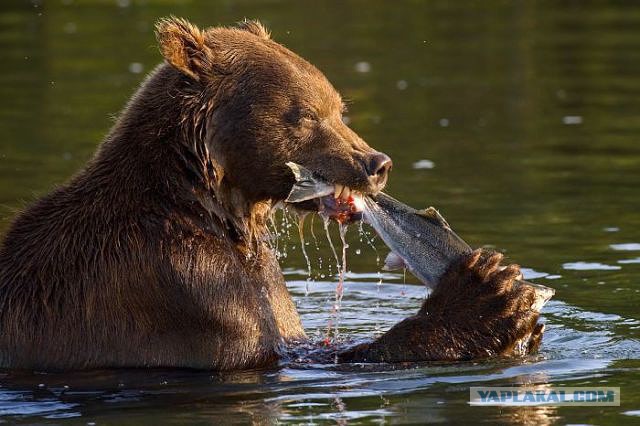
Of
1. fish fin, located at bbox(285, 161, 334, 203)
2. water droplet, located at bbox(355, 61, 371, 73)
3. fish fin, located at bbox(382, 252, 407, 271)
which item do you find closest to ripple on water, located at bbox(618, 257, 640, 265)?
fish fin, located at bbox(382, 252, 407, 271)

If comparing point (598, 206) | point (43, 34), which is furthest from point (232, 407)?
point (43, 34)

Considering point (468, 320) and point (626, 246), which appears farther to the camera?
point (626, 246)

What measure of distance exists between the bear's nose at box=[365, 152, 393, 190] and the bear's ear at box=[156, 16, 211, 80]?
119 cm

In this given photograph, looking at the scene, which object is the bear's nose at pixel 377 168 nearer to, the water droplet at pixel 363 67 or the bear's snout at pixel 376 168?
the bear's snout at pixel 376 168

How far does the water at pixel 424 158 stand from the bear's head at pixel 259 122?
49.4 inches

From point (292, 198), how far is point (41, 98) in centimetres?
1328

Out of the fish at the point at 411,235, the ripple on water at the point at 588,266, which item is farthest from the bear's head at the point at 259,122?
the ripple on water at the point at 588,266

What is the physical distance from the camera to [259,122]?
30.3 feet

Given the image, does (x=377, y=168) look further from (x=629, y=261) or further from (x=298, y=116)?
(x=629, y=261)

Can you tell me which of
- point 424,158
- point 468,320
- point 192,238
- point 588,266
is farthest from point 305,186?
point 424,158

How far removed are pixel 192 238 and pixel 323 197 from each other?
0.89 meters

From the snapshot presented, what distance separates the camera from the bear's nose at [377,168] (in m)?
9.16

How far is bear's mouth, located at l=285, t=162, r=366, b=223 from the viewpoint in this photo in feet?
30.2

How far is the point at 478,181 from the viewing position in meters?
15.7
